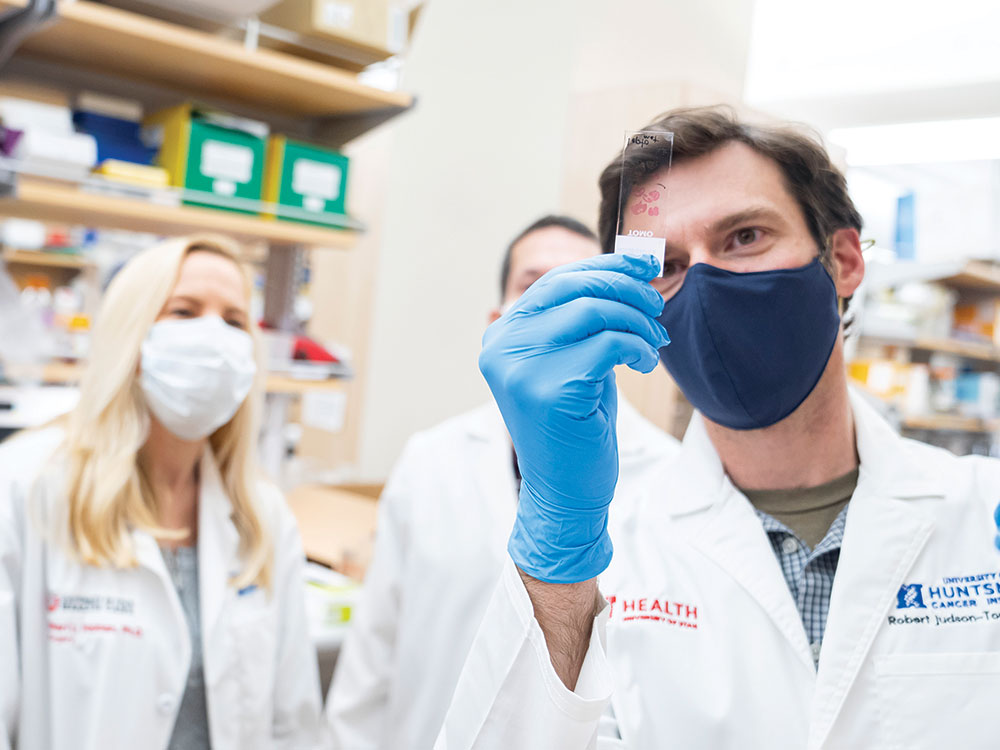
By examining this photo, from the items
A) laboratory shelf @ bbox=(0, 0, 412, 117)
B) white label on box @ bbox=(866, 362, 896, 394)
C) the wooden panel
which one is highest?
laboratory shelf @ bbox=(0, 0, 412, 117)

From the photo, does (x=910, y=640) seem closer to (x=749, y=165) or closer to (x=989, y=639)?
(x=989, y=639)

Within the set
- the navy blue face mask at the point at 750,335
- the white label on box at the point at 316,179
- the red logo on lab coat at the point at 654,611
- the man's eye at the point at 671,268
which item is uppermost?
the white label on box at the point at 316,179

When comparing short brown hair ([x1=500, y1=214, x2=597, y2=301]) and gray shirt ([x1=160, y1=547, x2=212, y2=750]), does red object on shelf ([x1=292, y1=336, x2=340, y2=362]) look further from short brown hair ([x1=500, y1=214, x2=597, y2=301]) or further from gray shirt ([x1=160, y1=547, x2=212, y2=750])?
gray shirt ([x1=160, y1=547, x2=212, y2=750])

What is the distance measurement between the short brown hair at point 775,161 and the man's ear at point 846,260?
0.05ft

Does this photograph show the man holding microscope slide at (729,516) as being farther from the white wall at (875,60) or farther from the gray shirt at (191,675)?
the gray shirt at (191,675)

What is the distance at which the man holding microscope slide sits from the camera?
0.80m

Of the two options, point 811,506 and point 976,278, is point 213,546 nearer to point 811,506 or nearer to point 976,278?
point 811,506

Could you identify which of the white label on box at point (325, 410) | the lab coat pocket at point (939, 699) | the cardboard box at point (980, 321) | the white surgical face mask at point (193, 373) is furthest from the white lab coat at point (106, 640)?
the cardboard box at point (980, 321)

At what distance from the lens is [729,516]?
1.07 meters

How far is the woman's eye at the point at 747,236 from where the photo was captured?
0.88 metres

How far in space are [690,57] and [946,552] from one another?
2.32 feet

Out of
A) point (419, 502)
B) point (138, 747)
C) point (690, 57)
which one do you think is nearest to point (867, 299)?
point (419, 502)

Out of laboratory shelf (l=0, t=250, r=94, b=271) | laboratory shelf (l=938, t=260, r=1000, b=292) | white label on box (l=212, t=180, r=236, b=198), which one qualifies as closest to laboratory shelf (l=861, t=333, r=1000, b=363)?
laboratory shelf (l=938, t=260, r=1000, b=292)

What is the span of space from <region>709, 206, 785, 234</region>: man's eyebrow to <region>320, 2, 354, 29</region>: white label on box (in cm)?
214
